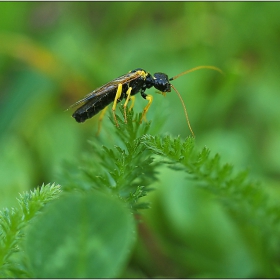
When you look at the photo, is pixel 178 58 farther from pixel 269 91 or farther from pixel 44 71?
pixel 44 71

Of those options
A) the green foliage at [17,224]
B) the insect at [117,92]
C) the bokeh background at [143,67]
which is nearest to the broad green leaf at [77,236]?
the green foliage at [17,224]

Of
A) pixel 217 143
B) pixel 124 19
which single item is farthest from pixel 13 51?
pixel 217 143

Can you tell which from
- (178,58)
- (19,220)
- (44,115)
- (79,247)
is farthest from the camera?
(178,58)

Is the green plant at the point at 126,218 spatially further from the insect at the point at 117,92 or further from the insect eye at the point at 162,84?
the insect eye at the point at 162,84

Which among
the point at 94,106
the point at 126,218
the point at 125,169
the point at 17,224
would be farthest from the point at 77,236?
the point at 94,106

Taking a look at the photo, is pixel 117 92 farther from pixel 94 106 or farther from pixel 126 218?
pixel 126 218

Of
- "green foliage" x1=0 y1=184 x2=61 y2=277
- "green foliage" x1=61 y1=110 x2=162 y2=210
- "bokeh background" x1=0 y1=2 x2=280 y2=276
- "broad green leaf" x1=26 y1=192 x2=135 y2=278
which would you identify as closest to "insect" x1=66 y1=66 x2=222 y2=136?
"green foliage" x1=61 y1=110 x2=162 y2=210
